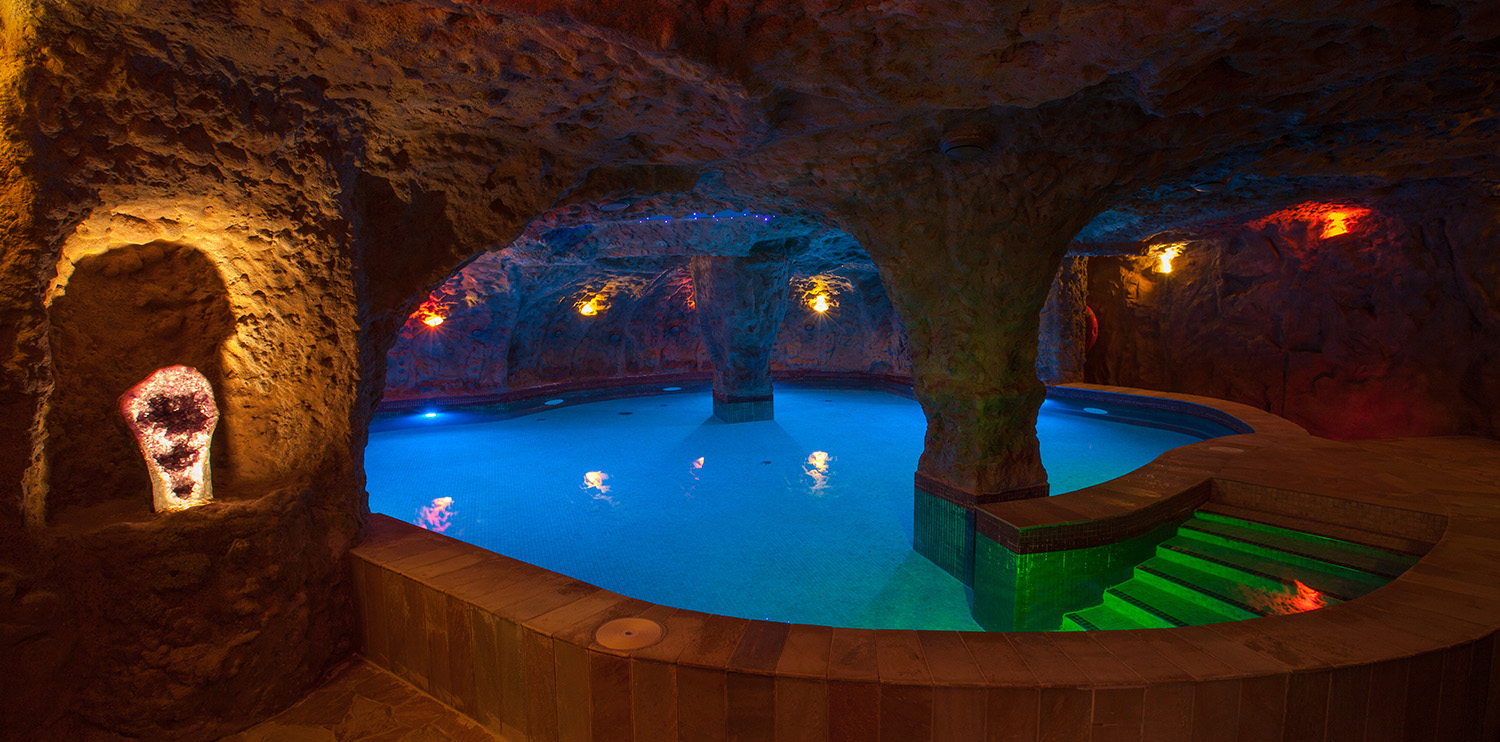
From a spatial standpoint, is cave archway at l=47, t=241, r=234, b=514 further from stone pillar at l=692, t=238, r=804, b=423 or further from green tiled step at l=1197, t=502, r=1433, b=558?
stone pillar at l=692, t=238, r=804, b=423

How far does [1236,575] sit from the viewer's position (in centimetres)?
396

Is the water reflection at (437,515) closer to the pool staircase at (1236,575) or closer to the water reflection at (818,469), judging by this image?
the water reflection at (818,469)

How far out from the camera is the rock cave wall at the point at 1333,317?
732 cm

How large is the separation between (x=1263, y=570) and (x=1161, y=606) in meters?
0.70

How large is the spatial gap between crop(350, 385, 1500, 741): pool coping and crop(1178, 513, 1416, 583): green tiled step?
22.9 inches

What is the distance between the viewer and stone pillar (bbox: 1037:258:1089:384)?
1134cm

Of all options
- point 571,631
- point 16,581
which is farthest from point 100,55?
point 571,631

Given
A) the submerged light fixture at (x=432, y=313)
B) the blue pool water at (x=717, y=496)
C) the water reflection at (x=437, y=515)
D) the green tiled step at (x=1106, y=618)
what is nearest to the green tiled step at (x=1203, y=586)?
the green tiled step at (x=1106, y=618)

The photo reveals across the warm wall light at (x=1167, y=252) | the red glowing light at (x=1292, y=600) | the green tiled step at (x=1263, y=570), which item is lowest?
the red glowing light at (x=1292, y=600)

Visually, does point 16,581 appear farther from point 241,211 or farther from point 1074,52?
point 1074,52

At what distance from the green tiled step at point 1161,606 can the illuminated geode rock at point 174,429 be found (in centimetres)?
521

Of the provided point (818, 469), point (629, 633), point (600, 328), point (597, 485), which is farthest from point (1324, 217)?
point (600, 328)

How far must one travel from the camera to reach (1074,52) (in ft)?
8.59

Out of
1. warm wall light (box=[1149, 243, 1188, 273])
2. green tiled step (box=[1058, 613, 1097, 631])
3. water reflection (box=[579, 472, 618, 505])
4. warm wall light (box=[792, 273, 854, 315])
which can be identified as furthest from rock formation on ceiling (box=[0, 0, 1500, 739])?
warm wall light (box=[792, 273, 854, 315])
